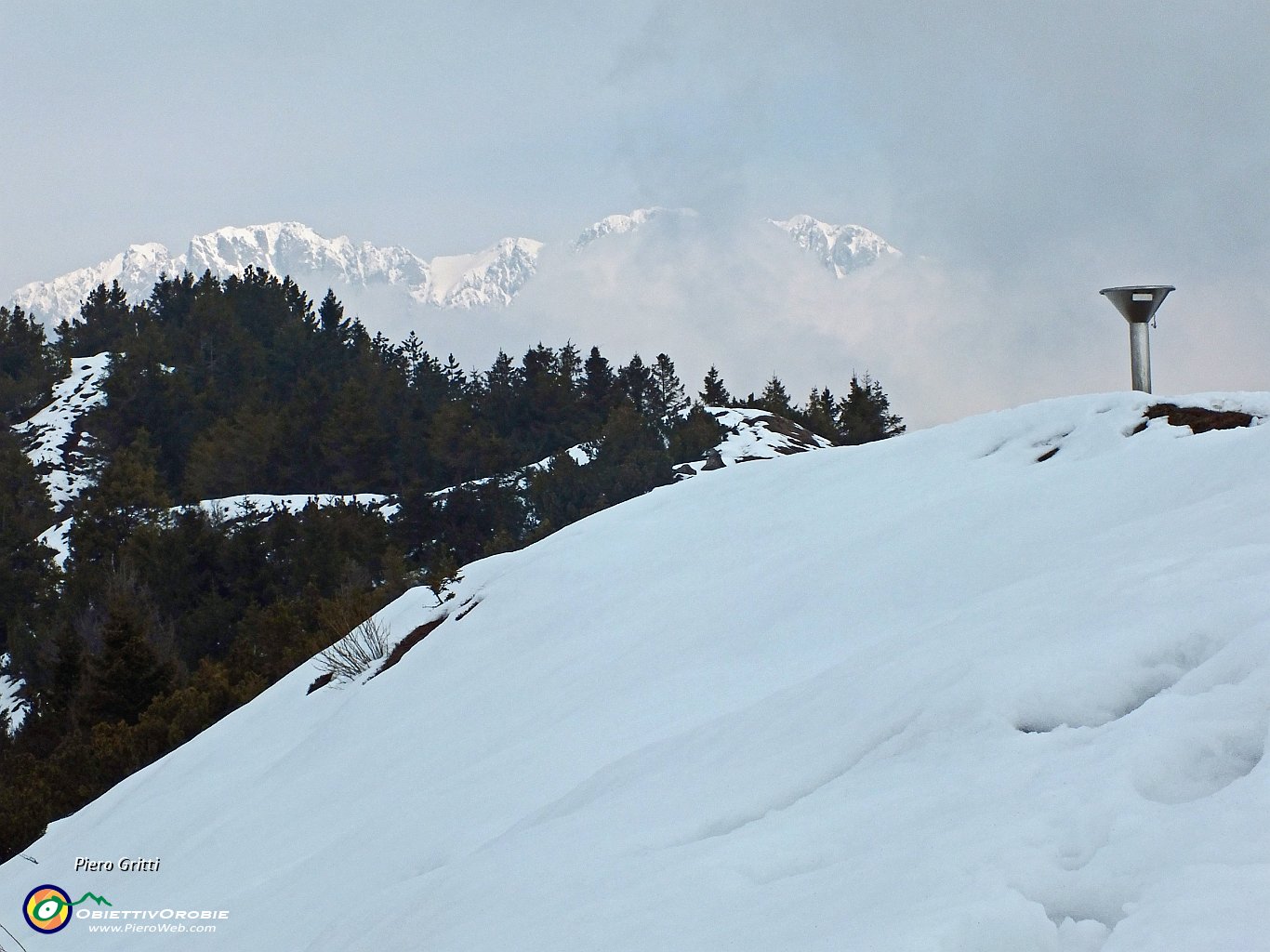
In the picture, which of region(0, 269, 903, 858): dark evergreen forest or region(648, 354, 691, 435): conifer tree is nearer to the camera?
region(0, 269, 903, 858): dark evergreen forest

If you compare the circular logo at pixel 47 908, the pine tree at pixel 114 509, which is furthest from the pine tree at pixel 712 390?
the circular logo at pixel 47 908

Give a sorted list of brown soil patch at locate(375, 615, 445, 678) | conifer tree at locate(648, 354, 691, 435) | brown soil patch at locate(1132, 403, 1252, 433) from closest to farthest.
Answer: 1. brown soil patch at locate(1132, 403, 1252, 433)
2. brown soil patch at locate(375, 615, 445, 678)
3. conifer tree at locate(648, 354, 691, 435)

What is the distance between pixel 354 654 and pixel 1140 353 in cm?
964

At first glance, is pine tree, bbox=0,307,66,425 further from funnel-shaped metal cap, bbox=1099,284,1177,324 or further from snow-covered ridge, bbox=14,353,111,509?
funnel-shaped metal cap, bbox=1099,284,1177,324

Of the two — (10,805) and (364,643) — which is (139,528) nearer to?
(10,805)

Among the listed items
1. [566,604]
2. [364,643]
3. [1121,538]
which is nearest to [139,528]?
[364,643]

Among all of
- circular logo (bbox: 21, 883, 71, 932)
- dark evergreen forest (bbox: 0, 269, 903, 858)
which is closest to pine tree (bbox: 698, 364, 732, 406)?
dark evergreen forest (bbox: 0, 269, 903, 858)

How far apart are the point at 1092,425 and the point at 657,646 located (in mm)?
5153

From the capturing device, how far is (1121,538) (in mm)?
6637

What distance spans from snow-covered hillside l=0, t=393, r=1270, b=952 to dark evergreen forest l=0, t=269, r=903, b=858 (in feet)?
17.3

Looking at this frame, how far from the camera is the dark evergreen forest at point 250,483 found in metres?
22.6
